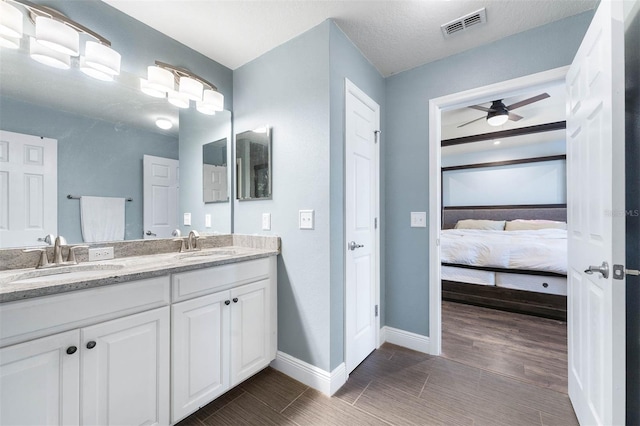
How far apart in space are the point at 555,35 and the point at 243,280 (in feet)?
8.82

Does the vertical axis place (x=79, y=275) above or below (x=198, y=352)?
above

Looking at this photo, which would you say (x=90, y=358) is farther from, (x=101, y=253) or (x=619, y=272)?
(x=619, y=272)

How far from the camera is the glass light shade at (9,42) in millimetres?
1261

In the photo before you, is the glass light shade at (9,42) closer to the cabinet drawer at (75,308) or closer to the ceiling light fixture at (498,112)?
the cabinet drawer at (75,308)

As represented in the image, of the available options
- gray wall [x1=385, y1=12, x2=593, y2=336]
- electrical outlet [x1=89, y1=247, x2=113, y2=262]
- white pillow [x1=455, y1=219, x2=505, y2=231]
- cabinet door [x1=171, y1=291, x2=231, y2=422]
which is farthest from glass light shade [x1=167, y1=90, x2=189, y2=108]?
white pillow [x1=455, y1=219, x2=505, y2=231]

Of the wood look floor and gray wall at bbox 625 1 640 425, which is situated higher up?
gray wall at bbox 625 1 640 425

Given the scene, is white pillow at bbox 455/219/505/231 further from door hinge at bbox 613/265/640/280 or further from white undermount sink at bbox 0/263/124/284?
white undermount sink at bbox 0/263/124/284

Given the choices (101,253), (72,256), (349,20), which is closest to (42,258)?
(72,256)

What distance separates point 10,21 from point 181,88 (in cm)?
81

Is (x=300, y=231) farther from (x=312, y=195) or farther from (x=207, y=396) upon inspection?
(x=207, y=396)

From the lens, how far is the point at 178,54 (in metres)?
1.91

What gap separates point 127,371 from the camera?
3.71 feet

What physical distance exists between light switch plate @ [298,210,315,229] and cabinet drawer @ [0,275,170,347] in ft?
2.85

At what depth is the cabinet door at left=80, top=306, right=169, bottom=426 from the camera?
3.40 feet
